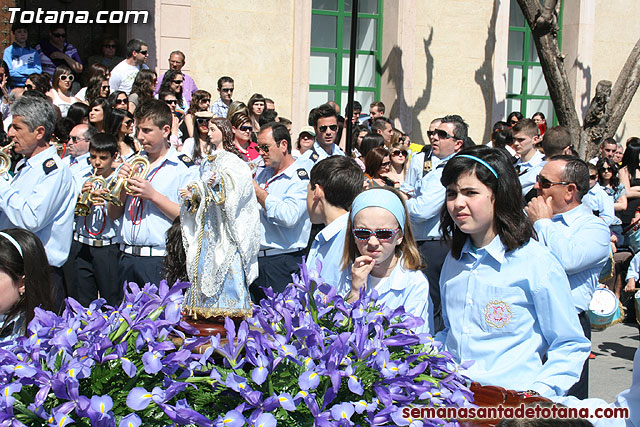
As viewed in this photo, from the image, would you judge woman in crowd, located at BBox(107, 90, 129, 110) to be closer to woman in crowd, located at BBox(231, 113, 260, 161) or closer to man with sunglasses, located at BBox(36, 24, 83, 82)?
woman in crowd, located at BBox(231, 113, 260, 161)

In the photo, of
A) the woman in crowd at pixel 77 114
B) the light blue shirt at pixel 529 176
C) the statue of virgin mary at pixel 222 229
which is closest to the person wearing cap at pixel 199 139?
the woman in crowd at pixel 77 114

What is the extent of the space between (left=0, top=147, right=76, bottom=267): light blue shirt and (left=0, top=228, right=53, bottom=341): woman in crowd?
7.18ft

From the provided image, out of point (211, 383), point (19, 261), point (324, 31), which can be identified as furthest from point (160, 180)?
point (324, 31)

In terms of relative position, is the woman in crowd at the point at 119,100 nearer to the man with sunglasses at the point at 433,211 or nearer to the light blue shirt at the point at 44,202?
the light blue shirt at the point at 44,202

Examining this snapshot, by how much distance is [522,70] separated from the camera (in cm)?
1697

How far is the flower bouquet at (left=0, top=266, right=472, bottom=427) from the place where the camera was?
6.63 ft

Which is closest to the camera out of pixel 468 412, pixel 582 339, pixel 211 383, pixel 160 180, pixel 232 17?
pixel 211 383

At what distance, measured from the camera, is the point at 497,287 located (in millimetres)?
3025

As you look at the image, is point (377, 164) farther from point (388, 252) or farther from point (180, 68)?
point (180, 68)

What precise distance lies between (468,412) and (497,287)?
849mm

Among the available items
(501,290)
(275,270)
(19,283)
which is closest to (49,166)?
(275,270)

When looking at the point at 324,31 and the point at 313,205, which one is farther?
the point at 324,31

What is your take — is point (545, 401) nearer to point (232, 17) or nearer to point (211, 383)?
point (211, 383)

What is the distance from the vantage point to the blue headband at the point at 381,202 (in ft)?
11.1
